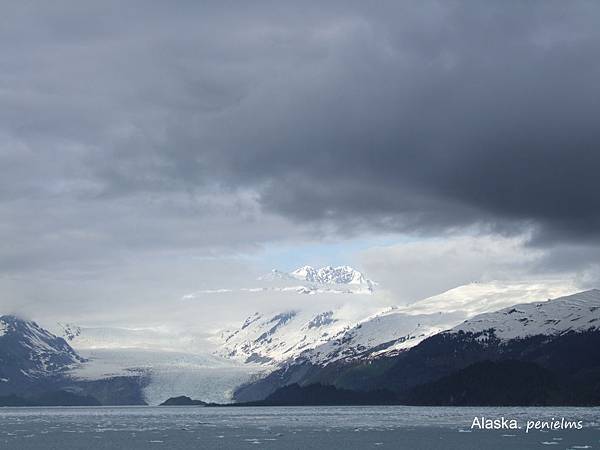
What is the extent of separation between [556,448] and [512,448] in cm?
941

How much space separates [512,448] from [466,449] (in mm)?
9335

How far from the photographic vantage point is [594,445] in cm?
19150

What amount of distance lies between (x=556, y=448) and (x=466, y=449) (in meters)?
18.5

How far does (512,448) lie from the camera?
196 m

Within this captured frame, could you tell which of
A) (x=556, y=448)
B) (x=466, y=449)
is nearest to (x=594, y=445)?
(x=556, y=448)

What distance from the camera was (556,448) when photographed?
189875mm

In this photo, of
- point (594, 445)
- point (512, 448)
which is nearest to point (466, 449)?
point (512, 448)

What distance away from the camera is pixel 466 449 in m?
199

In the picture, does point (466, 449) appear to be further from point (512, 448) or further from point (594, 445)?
point (594, 445)

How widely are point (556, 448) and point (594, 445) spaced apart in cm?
808

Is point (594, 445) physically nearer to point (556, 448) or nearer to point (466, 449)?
point (556, 448)
